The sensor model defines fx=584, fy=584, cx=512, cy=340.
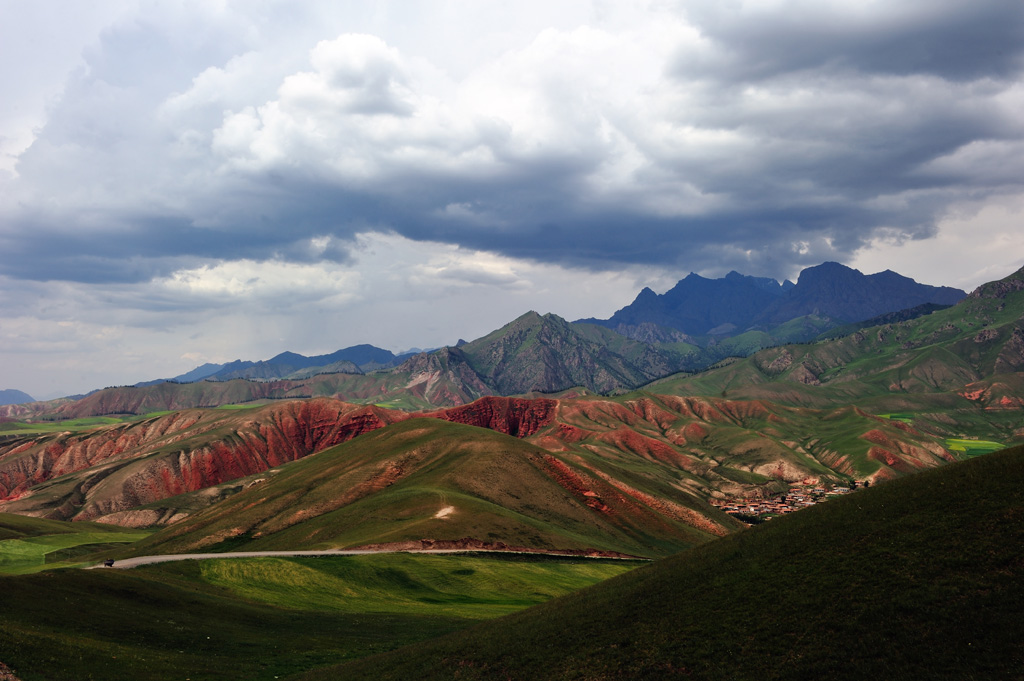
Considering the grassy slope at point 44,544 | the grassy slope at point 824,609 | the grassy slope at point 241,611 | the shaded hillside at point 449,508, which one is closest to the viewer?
the grassy slope at point 824,609

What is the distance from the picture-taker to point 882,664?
99.0 ft

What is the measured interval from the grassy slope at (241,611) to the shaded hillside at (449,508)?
2036cm

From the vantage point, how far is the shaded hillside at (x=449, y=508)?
414 feet

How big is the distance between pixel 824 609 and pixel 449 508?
4093 inches

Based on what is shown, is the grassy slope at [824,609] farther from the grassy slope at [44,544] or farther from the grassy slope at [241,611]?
the grassy slope at [44,544]

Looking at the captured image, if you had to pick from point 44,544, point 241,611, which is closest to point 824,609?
point 241,611

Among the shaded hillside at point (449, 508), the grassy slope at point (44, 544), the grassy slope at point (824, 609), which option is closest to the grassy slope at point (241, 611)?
the grassy slope at point (824, 609)

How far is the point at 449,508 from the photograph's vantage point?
132 m

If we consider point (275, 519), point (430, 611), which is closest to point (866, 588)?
point (430, 611)

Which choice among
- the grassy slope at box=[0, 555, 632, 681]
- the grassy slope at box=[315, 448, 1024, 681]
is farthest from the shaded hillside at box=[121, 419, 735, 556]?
the grassy slope at box=[315, 448, 1024, 681]

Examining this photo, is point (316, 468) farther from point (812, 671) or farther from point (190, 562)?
point (812, 671)

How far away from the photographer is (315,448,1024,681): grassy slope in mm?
30984

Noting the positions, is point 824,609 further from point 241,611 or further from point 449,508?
point 449,508

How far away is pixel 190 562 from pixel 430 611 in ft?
125
